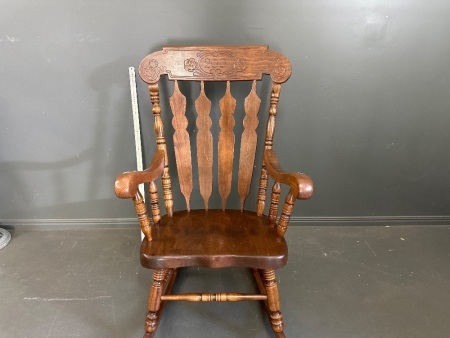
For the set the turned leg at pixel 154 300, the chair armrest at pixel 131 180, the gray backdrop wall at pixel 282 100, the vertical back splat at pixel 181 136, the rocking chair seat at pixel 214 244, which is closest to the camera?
the chair armrest at pixel 131 180

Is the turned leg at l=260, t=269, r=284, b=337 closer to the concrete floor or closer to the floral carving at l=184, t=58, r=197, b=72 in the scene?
the concrete floor

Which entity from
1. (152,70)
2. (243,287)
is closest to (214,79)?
(152,70)

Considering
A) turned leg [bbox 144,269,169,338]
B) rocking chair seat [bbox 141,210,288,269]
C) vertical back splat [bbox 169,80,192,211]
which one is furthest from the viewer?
vertical back splat [bbox 169,80,192,211]

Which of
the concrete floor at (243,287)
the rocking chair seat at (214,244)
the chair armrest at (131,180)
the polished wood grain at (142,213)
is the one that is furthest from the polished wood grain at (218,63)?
the concrete floor at (243,287)

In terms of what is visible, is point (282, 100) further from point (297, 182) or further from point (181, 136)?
point (297, 182)

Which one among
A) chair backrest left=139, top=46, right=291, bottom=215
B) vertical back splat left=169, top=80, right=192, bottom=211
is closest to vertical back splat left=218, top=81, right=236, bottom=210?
chair backrest left=139, top=46, right=291, bottom=215

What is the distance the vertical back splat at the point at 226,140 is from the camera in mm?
1298

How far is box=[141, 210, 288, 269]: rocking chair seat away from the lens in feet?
3.46

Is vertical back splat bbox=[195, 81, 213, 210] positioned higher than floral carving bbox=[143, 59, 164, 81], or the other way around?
floral carving bbox=[143, 59, 164, 81]

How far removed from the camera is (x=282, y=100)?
1.60 m

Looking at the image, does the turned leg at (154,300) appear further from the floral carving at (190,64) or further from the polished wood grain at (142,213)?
the floral carving at (190,64)

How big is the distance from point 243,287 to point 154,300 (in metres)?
0.49

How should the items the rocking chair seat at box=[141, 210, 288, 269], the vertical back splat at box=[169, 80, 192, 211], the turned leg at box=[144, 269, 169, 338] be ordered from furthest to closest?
the vertical back splat at box=[169, 80, 192, 211]
the turned leg at box=[144, 269, 169, 338]
the rocking chair seat at box=[141, 210, 288, 269]

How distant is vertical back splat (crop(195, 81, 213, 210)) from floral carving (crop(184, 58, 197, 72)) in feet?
0.28
